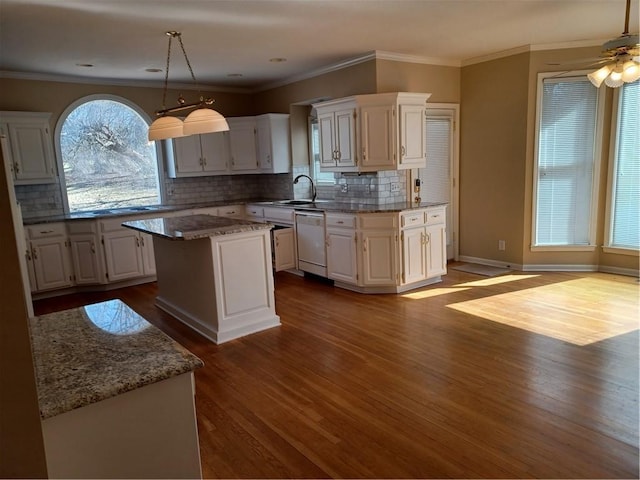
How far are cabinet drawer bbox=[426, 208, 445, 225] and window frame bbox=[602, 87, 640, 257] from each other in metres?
1.87

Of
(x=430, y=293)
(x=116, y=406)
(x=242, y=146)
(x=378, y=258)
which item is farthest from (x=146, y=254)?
(x=116, y=406)

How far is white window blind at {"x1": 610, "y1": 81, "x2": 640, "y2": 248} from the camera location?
4746 millimetres

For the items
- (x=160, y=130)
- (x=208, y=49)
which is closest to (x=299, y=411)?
(x=160, y=130)

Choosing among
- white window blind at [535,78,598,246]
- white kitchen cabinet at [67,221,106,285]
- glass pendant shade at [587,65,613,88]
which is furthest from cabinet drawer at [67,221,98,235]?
white window blind at [535,78,598,246]

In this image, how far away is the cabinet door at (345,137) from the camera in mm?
4934

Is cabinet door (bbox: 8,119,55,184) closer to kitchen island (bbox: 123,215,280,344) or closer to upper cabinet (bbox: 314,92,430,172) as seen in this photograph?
kitchen island (bbox: 123,215,280,344)

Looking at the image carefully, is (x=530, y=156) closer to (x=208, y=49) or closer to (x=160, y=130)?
(x=208, y=49)

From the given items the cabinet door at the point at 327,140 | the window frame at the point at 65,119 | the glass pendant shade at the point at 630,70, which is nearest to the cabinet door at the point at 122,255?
the window frame at the point at 65,119

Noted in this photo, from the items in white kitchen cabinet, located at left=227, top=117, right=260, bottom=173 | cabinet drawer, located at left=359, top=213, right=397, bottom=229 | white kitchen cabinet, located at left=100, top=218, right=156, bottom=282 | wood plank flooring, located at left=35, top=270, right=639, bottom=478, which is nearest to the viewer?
wood plank flooring, located at left=35, top=270, right=639, bottom=478

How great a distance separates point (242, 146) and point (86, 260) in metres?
2.60

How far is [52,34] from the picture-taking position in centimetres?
374

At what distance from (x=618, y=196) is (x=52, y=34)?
5801mm

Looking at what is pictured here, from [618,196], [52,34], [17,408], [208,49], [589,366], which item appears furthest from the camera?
[618,196]

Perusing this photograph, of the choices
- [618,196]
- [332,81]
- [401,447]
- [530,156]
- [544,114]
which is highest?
[332,81]
